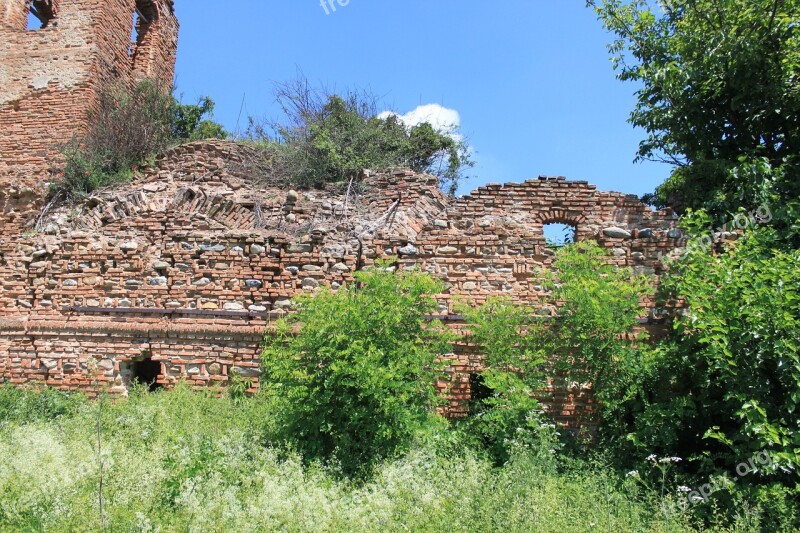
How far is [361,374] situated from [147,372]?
4559mm

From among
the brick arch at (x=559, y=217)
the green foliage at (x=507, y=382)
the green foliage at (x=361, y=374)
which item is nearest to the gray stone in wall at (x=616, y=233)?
the brick arch at (x=559, y=217)

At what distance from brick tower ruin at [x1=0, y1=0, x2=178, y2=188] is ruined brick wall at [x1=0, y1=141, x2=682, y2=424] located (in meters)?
2.63

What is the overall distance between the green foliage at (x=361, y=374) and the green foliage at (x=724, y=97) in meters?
4.80

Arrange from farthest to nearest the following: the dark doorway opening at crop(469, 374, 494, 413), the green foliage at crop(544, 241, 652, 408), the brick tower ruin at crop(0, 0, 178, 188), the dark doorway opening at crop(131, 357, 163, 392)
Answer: the brick tower ruin at crop(0, 0, 178, 188) < the dark doorway opening at crop(131, 357, 163, 392) < the dark doorway opening at crop(469, 374, 494, 413) < the green foliage at crop(544, 241, 652, 408)

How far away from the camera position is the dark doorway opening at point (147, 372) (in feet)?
26.9

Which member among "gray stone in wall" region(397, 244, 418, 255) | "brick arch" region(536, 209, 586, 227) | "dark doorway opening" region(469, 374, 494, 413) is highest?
"brick arch" region(536, 209, 586, 227)

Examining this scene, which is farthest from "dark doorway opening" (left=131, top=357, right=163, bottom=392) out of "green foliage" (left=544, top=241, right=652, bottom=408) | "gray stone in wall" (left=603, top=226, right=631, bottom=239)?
"gray stone in wall" (left=603, top=226, right=631, bottom=239)

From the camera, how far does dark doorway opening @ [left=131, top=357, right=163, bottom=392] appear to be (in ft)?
26.9

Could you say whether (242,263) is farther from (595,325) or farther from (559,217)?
(595,325)

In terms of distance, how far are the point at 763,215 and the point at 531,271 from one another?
9.56ft

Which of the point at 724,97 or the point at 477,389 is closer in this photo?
the point at 477,389

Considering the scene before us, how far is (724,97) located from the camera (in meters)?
9.09

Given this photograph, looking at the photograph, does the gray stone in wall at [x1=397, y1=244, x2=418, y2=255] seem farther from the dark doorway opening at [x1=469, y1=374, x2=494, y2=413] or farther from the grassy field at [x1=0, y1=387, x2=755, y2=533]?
the grassy field at [x1=0, y1=387, x2=755, y2=533]

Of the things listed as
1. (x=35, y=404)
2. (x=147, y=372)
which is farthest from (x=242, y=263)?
(x=35, y=404)
